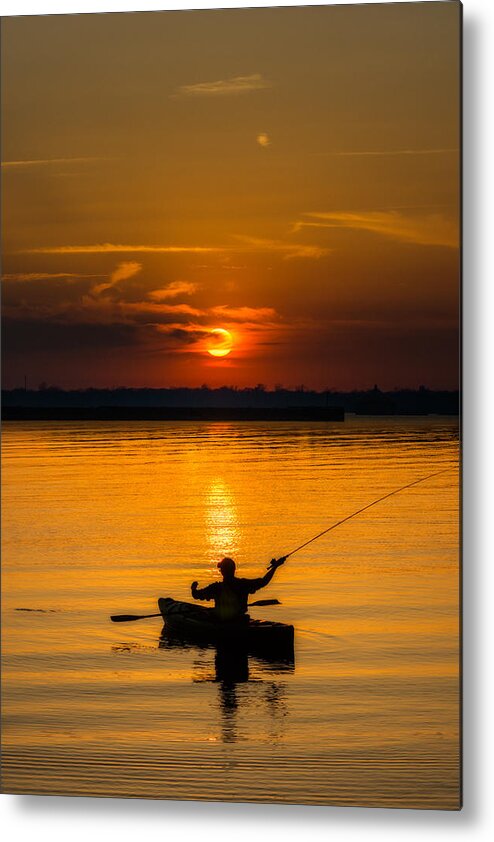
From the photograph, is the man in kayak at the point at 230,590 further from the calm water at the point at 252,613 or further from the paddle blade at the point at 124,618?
the paddle blade at the point at 124,618

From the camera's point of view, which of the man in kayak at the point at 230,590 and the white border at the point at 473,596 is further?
the man in kayak at the point at 230,590

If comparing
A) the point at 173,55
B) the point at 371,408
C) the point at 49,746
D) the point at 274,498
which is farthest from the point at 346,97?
the point at 49,746

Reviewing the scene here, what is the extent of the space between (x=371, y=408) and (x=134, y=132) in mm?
1154

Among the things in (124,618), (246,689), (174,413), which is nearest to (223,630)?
(246,689)

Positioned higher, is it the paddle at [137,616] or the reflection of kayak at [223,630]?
the paddle at [137,616]

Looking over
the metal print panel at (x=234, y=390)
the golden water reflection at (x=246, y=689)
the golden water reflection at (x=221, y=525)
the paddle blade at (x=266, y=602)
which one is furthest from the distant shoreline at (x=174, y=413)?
the golden water reflection at (x=246, y=689)

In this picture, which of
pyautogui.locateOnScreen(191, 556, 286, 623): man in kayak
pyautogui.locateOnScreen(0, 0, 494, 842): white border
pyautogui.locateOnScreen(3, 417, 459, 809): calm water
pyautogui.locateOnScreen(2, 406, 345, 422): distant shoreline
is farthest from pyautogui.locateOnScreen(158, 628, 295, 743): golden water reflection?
pyautogui.locateOnScreen(2, 406, 345, 422): distant shoreline

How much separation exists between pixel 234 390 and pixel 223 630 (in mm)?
761

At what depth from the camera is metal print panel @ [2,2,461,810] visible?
4.16m

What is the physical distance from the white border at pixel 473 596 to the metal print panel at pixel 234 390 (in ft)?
0.17

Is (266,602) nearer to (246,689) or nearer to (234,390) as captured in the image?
(246,689)

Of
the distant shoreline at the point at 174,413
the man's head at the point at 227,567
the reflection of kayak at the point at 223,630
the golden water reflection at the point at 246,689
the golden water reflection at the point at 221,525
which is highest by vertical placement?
the distant shoreline at the point at 174,413

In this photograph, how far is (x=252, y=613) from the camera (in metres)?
4.28

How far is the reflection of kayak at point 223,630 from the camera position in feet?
13.9
